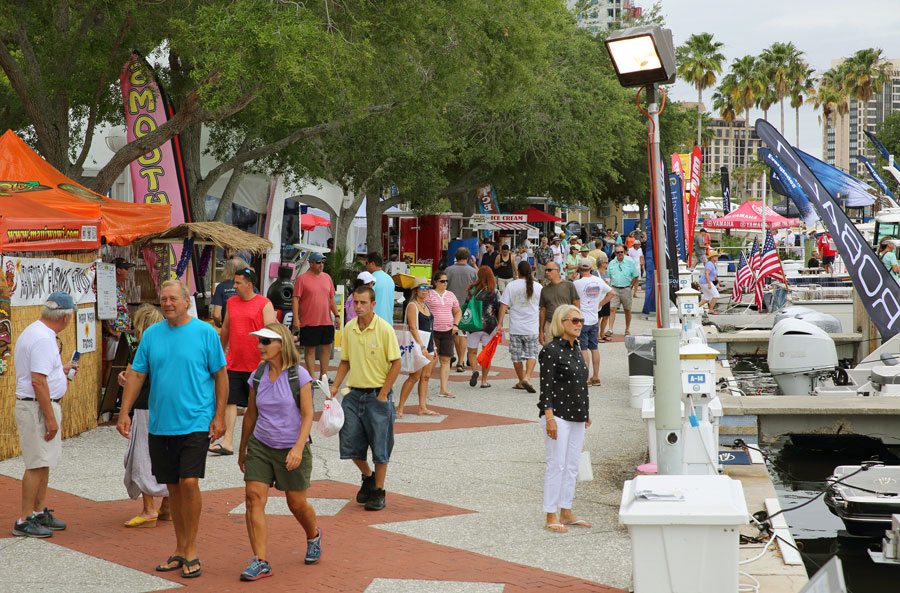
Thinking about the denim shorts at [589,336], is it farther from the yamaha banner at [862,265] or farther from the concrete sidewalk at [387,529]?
the yamaha banner at [862,265]

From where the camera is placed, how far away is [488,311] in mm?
14570

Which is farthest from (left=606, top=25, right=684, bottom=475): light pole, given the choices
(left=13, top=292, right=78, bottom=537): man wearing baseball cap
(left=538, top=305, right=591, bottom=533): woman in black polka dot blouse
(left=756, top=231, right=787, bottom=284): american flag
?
(left=756, top=231, right=787, bottom=284): american flag

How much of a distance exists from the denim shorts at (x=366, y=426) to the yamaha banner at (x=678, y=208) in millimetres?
11896

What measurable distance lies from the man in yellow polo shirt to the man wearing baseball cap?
206cm

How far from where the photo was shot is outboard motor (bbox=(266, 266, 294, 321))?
13766 millimetres

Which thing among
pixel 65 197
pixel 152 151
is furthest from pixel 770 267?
pixel 65 197

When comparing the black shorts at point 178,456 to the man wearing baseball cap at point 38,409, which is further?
the man wearing baseball cap at point 38,409

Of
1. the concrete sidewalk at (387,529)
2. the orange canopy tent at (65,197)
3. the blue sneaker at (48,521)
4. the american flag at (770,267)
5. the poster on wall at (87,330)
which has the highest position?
the orange canopy tent at (65,197)

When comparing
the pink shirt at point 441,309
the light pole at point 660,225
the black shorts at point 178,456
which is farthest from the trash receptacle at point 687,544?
the pink shirt at point 441,309

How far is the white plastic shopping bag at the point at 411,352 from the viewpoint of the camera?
32.9 feet

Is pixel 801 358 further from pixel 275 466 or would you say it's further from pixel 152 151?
pixel 152 151

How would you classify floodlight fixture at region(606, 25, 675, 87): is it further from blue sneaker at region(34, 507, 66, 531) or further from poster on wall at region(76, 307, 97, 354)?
poster on wall at region(76, 307, 97, 354)

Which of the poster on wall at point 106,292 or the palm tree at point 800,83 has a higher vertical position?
the palm tree at point 800,83

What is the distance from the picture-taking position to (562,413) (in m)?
7.04
